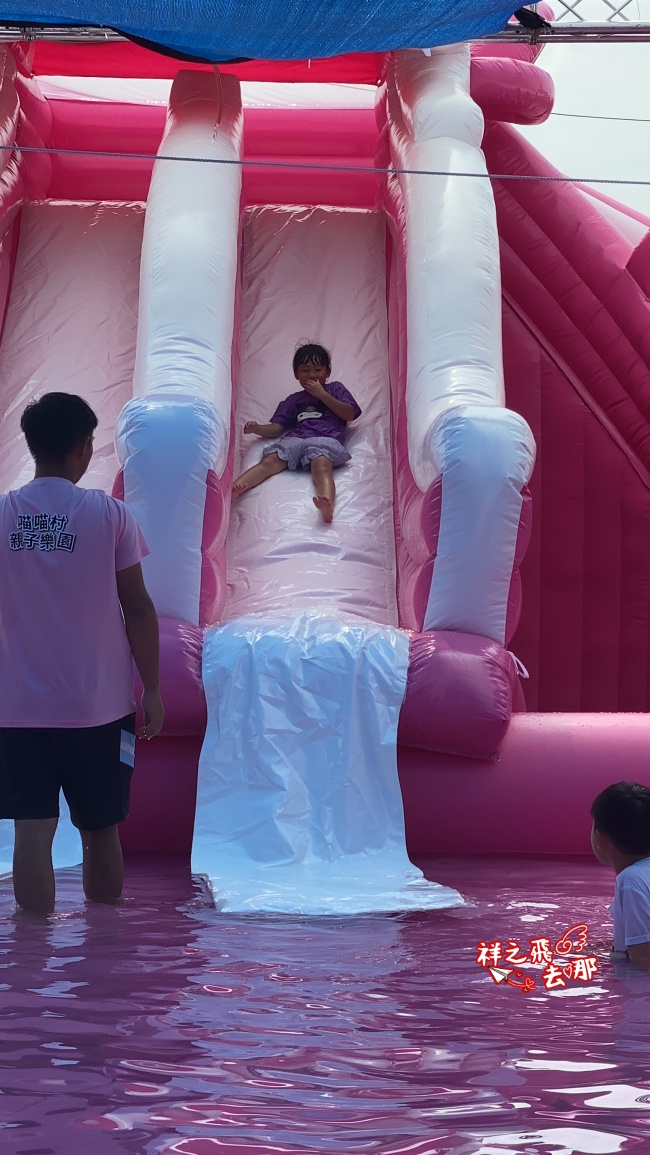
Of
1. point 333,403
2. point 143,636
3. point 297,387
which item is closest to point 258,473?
point 333,403

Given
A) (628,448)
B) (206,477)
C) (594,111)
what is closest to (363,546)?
(206,477)

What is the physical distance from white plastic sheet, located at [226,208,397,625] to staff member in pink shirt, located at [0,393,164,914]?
111cm

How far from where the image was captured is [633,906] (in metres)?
1.70

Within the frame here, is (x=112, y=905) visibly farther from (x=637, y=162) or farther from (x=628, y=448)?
(x=637, y=162)

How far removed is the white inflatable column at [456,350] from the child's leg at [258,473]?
0.51 meters

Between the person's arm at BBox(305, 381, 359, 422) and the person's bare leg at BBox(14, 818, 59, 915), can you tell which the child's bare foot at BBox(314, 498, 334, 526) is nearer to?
the person's arm at BBox(305, 381, 359, 422)

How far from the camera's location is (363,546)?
329cm

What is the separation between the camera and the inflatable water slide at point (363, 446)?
260 centimetres

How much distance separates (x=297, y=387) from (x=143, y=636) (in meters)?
1.99

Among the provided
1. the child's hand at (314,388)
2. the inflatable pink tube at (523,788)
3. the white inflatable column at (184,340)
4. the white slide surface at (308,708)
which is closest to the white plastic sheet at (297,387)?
the white slide surface at (308,708)

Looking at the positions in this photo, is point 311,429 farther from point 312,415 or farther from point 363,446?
point 363,446

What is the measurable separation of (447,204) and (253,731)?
1642 millimetres

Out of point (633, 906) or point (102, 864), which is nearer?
point (633, 906)

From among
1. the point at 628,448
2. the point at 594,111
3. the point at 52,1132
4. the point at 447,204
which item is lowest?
the point at 52,1132
